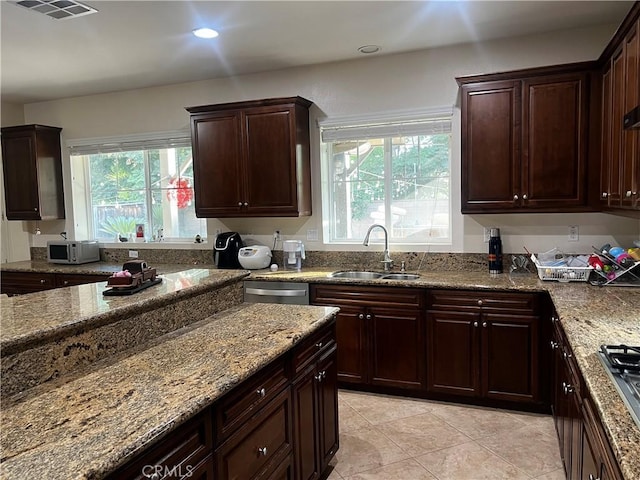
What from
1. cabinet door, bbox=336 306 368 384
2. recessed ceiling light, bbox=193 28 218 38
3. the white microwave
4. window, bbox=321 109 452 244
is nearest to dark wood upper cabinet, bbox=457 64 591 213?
window, bbox=321 109 452 244

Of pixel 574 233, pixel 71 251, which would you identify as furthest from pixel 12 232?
pixel 574 233

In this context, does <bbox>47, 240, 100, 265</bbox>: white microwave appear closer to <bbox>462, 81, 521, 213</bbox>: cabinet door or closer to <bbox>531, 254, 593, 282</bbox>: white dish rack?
<bbox>462, 81, 521, 213</bbox>: cabinet door

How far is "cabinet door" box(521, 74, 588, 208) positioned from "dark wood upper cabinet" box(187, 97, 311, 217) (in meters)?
1.74

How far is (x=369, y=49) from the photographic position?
3.72 m

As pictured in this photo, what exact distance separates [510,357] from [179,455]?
248 centimetres

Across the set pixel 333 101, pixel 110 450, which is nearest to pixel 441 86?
pixel 333 101

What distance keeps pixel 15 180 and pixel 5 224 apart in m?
0.58

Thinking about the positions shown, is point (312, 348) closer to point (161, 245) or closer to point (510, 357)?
point (510, 357)

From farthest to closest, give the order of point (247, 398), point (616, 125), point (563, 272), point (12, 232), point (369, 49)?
point (12, 232), point (369, 49), point (563, 272), point (616, 125), point (247, 398)

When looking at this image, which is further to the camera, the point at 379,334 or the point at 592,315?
the point at 379,334

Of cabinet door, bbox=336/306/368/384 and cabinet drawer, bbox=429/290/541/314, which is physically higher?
cabinet drawer, bbox=429/290/541/314

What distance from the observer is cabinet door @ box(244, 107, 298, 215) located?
3924 mm

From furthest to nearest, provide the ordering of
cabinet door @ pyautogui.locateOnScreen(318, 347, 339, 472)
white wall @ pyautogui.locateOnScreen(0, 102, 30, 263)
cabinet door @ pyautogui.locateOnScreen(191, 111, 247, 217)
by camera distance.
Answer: white wall @ pyautogui.locateOnScreen(0, 102, 30, 263), cabinet door @ pyautogui.locateOnScreen(191, 111, 247, 217), cabinet door @ pyautogui.locateOnScreen(318, 347, 339, 472)

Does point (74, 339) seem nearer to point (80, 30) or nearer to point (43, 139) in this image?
point (80, 30)
